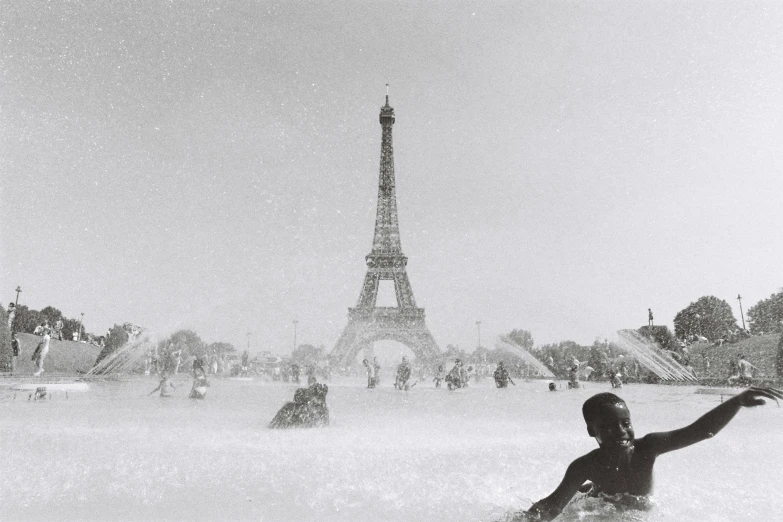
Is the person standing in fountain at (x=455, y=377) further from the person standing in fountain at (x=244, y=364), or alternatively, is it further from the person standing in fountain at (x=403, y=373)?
the person standing in fountain at (x=244, y=364)

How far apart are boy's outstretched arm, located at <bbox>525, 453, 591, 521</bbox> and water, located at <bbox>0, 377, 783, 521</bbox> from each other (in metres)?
0.44

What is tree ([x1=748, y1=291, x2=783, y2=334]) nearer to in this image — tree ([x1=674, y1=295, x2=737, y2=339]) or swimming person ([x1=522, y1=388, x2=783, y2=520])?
tree ([x1=674, y1=295, x2=737, y2=339])

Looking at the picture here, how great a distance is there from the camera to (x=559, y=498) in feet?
11.1

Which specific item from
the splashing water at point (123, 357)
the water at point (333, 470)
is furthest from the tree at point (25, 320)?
the water at point (333, 470)

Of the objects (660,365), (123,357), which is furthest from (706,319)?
(123,357)

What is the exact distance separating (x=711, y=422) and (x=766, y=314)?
88.5 meters

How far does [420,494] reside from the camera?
5.08 metres

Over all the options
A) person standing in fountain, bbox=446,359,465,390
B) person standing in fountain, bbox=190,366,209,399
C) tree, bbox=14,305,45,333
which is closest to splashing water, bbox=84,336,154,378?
person standing in fountain, bbox=190,366,209,399

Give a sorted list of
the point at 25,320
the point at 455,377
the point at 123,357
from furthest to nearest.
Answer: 1. the point at 25,320
2. the point at 123,357
3. the point at 455,377

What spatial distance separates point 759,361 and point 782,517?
142ft

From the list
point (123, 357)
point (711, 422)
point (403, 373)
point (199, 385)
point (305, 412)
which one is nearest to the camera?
point (711, 422)

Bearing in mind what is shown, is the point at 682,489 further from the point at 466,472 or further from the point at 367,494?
the point at 367,494

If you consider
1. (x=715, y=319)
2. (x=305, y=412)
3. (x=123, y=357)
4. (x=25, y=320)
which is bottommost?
(x=305, y=412)

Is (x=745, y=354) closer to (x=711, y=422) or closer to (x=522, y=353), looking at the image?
(x=522, y=353)
